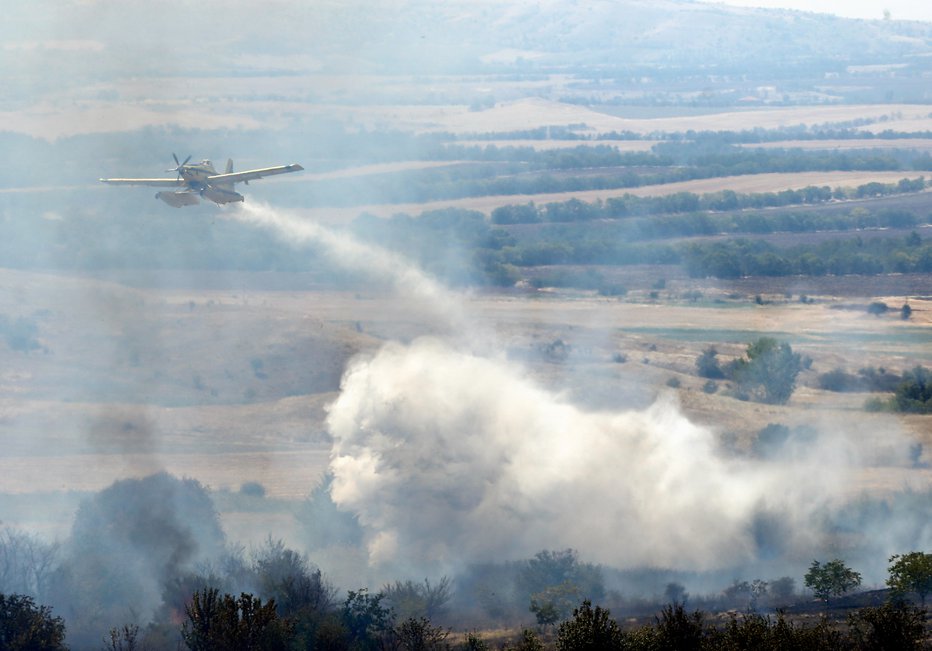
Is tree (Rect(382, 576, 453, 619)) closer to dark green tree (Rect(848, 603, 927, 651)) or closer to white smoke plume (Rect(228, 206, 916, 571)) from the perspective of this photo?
white smoke plume (Rect(228, 206, 916, 571))

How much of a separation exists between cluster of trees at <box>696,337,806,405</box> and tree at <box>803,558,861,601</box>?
3240 centimetres

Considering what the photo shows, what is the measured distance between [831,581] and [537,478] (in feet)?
61.2

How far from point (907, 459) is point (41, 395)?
191 ft

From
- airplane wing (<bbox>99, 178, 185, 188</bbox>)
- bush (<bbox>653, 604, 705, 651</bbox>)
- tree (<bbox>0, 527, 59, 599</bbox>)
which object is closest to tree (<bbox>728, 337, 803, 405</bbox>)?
airplane wing (<bbox>99, 178, 185, 188</bbox>)

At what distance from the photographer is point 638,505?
2756 inches

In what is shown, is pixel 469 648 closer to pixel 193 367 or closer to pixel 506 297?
pixel 193 367

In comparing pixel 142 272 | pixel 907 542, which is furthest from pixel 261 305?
pixel 907 542

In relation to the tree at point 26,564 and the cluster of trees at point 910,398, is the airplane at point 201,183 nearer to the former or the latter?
the tree at point 26,564

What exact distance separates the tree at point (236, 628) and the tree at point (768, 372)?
5278 cm

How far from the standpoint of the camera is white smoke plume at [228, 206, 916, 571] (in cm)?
6694

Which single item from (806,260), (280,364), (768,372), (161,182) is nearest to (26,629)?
(161,182)

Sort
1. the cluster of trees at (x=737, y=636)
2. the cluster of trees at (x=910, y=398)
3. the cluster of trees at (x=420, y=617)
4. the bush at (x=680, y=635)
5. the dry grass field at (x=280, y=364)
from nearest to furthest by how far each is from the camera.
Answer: the cluster of trees at (x=737, y=636), the cluster of trees at (x=420, y=617), the bush at (x=680, y=635), the dry grass field at (x=280, y=364), the cluster of trees at (x=910, y=398)

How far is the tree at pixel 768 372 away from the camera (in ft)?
300

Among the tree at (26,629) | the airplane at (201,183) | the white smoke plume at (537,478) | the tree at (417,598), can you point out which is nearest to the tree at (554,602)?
the tree at (417,598)
